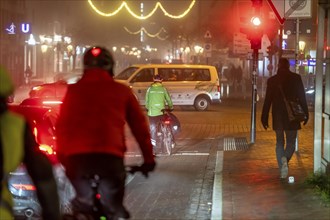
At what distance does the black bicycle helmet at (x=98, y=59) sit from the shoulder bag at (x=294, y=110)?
6.36 metres

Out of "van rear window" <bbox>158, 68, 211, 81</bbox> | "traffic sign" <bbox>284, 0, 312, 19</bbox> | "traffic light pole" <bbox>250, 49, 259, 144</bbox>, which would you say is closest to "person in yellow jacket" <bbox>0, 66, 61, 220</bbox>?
"traffic sign" <bbox>284, 0, 312, 19</bbox>

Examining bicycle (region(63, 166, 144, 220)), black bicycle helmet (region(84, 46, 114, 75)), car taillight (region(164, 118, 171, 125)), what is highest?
black bicycle helmet (region(84, 46, 114, 75))

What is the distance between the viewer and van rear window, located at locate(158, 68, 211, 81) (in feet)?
102

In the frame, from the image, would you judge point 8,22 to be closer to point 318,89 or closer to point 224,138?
point 224,138

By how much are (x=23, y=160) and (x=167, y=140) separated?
1173 centimetres

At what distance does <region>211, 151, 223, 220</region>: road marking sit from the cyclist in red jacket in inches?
161

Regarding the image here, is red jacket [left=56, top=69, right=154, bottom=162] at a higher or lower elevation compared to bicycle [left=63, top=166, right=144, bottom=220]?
higher

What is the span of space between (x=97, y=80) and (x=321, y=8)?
654 cm

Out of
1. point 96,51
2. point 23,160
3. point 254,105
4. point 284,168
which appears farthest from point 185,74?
point 23,160

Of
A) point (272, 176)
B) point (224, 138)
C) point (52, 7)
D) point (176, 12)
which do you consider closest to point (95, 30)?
point (52, 7)

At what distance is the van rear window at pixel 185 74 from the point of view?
31234 mm

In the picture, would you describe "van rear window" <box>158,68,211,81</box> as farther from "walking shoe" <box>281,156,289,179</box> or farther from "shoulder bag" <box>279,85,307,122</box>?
"shoulder bag" <box>279,85,307,122</box>

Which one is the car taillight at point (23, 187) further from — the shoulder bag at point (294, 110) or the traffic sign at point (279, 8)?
the traffic sign at point (279, 8)

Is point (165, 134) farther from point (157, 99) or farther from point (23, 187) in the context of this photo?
point (23, 187)
